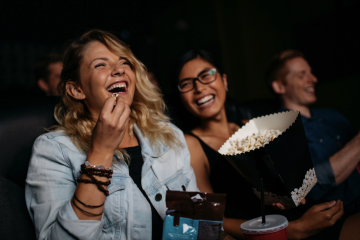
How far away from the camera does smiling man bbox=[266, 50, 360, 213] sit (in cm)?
159

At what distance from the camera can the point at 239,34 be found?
430cm

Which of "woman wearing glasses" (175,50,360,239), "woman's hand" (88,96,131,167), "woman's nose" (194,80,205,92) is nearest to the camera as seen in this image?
"woman's hand" (88,96,131,167)

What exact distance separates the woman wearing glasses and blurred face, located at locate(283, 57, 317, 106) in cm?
56

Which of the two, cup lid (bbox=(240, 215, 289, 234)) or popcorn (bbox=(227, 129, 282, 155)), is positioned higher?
popcorn (bbox=(227, 129, 282, 155))

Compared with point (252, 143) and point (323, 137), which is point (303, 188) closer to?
point (252, 143)

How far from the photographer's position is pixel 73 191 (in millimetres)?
1108

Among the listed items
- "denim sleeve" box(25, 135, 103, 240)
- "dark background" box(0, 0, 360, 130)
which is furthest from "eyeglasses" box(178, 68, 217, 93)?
"dark background" box(0, 0, 360, 130)

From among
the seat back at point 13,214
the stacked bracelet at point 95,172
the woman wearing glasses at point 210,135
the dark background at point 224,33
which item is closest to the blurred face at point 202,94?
the woman wearing glasses at point 210,135

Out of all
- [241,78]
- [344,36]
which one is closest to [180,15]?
[241,78]

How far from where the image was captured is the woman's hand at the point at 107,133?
94cm

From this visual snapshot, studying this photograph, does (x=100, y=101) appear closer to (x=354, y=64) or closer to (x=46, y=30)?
(x=354, y=64)

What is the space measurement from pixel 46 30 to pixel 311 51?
168 inches

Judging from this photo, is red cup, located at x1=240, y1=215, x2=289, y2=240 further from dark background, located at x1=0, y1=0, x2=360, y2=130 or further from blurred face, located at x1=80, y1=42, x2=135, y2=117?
dark background, located at x1=0, y1=0, x2=360, y2=130

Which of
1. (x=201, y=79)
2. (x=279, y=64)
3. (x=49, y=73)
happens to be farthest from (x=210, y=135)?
(x=49, y=73)
